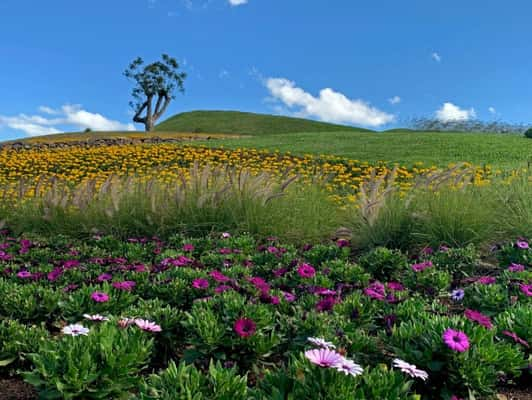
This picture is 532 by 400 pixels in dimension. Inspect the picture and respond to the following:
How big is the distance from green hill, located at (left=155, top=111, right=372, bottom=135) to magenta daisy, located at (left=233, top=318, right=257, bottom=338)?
35885mm

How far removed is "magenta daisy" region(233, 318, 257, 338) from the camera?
2066mm

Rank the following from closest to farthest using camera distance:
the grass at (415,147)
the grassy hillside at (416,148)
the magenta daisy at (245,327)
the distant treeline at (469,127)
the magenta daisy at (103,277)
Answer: the magenta daisy at (245,327) < the magenta daisy at (103,277) < the grass at (415,147) < the grassy hillside at (416,148) < the distant treeline at (469,127)

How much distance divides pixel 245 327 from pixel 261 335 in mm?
98

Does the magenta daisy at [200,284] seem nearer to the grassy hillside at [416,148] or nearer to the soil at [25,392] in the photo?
the soil at [25,392]

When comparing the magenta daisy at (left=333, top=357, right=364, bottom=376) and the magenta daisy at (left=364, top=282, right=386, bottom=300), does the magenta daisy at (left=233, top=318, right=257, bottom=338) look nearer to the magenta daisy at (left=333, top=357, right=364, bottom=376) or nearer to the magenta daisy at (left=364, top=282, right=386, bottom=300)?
the magenta daisy at (left=333, top=357, right=364, bottom=376)

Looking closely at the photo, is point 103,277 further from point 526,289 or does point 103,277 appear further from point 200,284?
point 526,289

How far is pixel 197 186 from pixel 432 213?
283 cm

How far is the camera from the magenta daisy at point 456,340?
1893 millimetres

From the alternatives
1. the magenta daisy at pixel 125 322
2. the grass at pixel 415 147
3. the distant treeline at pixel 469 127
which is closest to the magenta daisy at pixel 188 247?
the magenta daisy at pixel 125 322

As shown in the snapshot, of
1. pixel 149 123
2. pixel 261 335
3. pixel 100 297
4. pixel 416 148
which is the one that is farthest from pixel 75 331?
pixel 149 123

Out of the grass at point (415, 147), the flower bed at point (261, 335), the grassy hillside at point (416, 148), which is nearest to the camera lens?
the flower bed at point (261, 335)

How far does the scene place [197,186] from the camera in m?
6.12

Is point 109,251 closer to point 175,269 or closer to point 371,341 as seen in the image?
point 175,269

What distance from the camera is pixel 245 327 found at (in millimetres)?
2109
